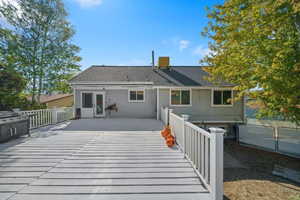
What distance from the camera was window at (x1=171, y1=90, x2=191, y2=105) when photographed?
380 inches

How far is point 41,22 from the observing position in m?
11.1

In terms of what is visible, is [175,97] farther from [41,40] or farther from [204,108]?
[41,40]

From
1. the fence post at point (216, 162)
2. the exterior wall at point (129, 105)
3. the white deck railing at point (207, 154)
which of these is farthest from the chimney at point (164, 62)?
the fence post at point (216, 162)

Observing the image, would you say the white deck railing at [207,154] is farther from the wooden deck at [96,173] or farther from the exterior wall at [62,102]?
the exterior wall at [62,102]

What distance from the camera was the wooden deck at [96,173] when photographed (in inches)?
81.8

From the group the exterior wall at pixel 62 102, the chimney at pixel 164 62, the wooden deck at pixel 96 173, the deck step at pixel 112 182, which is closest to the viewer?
the wooden deck at pixel 96 173

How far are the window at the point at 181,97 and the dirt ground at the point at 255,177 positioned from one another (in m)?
3.84

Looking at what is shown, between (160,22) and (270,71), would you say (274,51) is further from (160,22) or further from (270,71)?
(160,22)

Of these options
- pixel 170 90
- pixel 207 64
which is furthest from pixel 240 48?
pixel 170 90

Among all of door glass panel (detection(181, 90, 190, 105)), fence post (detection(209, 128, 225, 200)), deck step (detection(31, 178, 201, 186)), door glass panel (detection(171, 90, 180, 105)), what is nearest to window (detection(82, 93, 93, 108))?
door glass panel (detection(171, 90, 180, 105))

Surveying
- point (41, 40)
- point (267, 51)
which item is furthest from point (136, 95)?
point (41, 40)

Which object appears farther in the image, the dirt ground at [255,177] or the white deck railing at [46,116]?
the white deck railing at [46,116]

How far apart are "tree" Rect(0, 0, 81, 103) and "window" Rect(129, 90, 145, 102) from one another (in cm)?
697

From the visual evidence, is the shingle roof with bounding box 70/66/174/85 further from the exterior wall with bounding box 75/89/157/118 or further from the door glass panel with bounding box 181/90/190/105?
the door glass panel with bounding box 181/90/190/105
